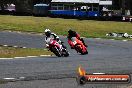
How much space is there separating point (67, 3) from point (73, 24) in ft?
115

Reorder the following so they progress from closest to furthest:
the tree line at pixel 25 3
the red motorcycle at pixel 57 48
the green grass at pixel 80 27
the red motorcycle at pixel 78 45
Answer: the red motorcycle at pixel 57 48
the red motorcycle at pixel 78 45
the green grass at pixel 80 27
the tree line at pixel 25 3

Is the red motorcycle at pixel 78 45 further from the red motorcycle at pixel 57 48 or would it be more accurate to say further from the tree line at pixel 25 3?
the tree line at pixel 25 3

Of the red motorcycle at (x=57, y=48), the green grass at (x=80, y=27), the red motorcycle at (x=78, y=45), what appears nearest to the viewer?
the red motorcycle at (x=57, y=48)

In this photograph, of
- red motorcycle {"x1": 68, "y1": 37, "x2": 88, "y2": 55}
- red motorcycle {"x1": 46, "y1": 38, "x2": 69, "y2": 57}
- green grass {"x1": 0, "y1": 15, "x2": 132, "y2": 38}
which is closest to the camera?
red motorcycle {"x1": 46, "y1": 38, "x2": 69, "y2": 57}

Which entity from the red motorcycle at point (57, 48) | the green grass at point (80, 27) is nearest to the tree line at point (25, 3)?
the green grass at point (80, 27)

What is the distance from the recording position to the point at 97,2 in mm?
84625

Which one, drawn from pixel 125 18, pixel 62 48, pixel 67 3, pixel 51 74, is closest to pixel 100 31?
pixel 125 18

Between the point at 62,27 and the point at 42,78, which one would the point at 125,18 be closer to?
the point at 62,27

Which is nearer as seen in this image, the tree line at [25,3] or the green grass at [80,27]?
the green grass at [80,27]

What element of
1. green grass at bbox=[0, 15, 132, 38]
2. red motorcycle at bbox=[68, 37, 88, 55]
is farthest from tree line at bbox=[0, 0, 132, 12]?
red motorcycle at bbox=[68, 37, 88, 55]

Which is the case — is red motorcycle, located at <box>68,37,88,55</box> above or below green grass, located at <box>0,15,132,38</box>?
above

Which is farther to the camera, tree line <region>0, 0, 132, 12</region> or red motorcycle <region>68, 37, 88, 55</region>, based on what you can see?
tree line <region>0, 0, 132, 12</region>

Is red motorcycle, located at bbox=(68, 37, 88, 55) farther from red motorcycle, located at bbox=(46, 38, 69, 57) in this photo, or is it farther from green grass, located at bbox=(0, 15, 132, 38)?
green grass, located at bbox=(0, 15, 132, 38)

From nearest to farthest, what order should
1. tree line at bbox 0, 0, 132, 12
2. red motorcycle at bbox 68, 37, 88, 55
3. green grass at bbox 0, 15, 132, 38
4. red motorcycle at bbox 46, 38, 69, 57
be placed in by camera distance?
1. red motorcycle at bbox 46, 38, 69, 57
2. red motorcycle at bbox 68, 37, 88, 55
3. green grass at bbox 0, 15, 132, 38
4. tree line at bbox 0, 0, 132, 12
